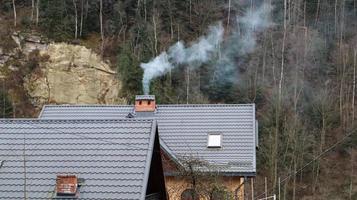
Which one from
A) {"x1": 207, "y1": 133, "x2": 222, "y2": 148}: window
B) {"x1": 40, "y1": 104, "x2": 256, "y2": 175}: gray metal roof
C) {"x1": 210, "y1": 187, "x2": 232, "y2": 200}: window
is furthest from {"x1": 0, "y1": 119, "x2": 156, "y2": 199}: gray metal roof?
{"x1": 207, "y1": 133, "x2": 222, "y2": 148}: window

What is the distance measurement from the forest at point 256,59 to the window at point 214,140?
11862 millimetres

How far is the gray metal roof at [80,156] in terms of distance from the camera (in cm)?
803

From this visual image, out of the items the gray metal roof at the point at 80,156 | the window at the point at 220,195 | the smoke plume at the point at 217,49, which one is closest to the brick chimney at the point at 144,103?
the window at the point at 220,195

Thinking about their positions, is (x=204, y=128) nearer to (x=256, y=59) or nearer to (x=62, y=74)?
(x=62, y=74)

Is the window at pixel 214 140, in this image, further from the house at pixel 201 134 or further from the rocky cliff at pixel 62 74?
the rocky cliff at pixel 62 74

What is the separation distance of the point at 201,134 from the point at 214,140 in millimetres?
632

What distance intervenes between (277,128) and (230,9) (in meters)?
16.4

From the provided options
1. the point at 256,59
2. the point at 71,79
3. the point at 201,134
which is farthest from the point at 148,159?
the point at 256,59

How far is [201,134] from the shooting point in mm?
18281

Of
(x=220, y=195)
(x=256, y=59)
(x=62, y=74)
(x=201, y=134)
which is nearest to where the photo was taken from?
(x=220, y=195)

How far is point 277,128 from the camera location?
3198cm

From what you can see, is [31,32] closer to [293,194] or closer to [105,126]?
[293,194]

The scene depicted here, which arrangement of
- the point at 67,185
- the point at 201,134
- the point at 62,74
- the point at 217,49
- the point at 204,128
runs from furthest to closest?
the point at 217,49 < the point at 62,74 < the point at 204,128 < the point at 201,134 < the point at 67,185

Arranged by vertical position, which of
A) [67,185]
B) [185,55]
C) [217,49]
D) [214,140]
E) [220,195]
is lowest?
[220,195]
